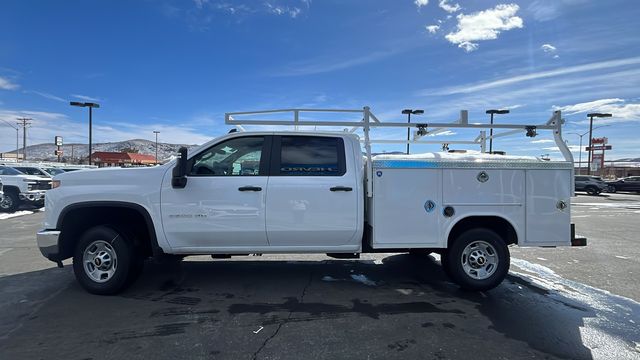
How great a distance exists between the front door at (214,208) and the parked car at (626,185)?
3999cm

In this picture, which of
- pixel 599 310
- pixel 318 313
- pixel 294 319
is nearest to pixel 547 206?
pixel 599 310

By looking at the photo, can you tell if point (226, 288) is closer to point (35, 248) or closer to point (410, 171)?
point (410, 171)

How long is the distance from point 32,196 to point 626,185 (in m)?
41.9

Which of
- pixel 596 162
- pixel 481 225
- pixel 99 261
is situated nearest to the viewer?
pixel 99 261

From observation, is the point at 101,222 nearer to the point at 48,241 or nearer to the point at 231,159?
the point at 48,241

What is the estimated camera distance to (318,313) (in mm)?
4562

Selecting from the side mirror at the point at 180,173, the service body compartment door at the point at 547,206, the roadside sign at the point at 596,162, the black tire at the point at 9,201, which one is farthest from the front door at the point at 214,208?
the roadside sign at the point at 596,162

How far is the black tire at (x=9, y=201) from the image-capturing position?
589 inches

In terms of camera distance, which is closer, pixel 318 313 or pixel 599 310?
pixel 318 313

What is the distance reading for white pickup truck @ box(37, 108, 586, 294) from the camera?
4988mm

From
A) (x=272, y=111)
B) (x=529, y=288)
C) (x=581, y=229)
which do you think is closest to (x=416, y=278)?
(x=529, y=288)

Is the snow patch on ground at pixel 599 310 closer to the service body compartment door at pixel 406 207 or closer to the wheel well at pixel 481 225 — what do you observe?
the wheel well at pixel 481 225

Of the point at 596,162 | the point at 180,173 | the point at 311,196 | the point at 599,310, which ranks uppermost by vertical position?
the point at 596,162

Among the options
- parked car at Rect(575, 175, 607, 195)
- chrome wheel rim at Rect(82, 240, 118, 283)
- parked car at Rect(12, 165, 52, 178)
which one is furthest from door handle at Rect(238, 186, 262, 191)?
parked car at Rect(575, 175, 607, 195)
